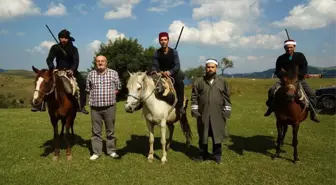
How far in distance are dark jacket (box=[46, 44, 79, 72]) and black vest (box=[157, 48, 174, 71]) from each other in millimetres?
2394

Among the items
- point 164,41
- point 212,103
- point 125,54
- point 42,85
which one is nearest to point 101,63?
point 42,85

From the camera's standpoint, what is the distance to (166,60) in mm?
7250

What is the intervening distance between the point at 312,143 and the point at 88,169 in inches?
289

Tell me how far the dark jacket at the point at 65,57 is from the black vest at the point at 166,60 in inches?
94.2

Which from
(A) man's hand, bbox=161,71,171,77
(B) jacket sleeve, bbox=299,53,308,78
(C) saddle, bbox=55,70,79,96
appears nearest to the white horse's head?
(A) man's hand, bbox=161,71,171,77

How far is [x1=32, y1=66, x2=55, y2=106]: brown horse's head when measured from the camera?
6.09 m

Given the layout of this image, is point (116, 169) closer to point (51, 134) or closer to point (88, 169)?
point (88, 169)

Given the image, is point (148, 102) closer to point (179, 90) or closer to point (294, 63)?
point (179, 90)

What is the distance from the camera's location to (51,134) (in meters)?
10.8

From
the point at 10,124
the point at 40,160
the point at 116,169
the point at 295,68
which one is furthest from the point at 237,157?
the point at 10,124

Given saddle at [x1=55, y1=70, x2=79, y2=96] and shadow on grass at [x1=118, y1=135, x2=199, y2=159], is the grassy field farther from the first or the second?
saddle at [x1=55, y1=70, x2=79, y2=96]

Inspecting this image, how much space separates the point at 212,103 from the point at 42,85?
3952 mm

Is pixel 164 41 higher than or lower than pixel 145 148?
higher

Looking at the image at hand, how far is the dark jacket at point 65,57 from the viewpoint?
745 centimetres
